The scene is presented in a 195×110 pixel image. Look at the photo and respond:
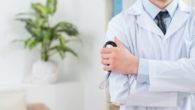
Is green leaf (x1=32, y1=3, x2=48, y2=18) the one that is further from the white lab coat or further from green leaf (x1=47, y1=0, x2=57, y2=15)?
the white lab coat

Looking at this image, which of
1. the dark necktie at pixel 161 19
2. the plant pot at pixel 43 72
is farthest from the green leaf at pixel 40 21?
the dark necktie at pixel 161 19

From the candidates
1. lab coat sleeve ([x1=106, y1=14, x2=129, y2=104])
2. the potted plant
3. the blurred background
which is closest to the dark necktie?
lab coat sleeve ([x1=106, y1=14, x2=129, y2=104])

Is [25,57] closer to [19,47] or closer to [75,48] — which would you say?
[19,47]

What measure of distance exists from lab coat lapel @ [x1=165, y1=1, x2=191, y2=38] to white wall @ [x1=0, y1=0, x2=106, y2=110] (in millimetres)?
1929

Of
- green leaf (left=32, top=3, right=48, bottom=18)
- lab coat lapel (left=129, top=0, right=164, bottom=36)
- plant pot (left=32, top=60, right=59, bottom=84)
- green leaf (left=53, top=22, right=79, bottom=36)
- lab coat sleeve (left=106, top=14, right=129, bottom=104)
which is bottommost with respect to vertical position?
plant pot (left=32, top=60, right=59, bottom=84)

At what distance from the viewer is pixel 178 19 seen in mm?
1393

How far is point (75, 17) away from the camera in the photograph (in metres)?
3.66

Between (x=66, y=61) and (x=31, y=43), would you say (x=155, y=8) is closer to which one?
(x=31, y=43)

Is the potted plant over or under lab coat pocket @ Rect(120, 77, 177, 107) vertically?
over

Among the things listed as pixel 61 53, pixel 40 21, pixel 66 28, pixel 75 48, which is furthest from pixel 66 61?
pixel 40 21

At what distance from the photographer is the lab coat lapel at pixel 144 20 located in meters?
1.38

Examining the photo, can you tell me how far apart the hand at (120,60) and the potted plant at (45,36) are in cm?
209

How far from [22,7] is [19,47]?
389 mm

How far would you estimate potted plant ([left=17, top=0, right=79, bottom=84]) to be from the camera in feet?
11.0
